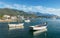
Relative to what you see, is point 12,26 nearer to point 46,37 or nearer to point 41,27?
point 41,27

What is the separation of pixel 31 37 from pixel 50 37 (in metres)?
5.68

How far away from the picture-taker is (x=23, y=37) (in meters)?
41.2

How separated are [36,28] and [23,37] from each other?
48.3 ft

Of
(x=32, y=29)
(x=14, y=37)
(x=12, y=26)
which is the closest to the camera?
(x=14, y=37)

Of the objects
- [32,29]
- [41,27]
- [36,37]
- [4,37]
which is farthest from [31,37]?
[41,27]

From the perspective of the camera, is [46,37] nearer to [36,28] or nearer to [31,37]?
[31,37]

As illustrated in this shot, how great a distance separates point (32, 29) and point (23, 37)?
13.7m

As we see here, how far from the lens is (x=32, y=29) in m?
54.6

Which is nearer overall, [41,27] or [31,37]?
[31,37]

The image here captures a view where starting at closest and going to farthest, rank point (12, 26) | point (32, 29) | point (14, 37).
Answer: point (14, 37) → point (32, 29) → point (12, 26)

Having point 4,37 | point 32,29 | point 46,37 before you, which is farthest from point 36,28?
point 4,37

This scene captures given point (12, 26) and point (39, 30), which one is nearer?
point (39, 30)

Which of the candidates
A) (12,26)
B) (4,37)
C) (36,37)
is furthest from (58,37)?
(12,26)

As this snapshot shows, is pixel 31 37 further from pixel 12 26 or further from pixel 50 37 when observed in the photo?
pixel 12 26
